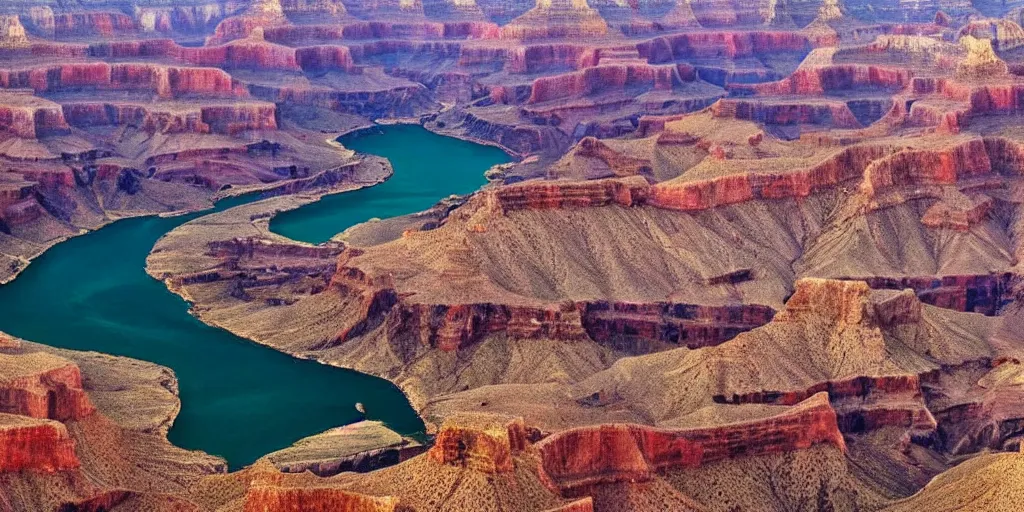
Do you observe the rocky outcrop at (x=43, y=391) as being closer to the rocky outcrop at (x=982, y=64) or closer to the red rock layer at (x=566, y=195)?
the red rock layer at (x=566, y=195)

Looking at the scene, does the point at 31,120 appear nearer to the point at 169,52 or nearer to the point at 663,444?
the point at 169,52

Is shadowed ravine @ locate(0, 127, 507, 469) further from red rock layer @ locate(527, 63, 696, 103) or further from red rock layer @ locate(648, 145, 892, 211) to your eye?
red rock layer @ locate(527, 63, 696, 103)

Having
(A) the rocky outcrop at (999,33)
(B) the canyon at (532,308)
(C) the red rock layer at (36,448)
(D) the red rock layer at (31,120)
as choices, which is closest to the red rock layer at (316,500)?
(B) the canyon at (532,308)

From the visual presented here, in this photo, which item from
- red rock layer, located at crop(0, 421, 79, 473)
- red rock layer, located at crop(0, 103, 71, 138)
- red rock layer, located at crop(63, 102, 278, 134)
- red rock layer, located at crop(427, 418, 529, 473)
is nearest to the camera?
red rock layer, located at crop(427, 418, 529, 473)

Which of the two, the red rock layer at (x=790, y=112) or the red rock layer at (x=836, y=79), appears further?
the red rock layer at (x=836, y=79)

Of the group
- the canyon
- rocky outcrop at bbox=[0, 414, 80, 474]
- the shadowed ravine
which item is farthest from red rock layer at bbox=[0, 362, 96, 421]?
the shadowed ravine

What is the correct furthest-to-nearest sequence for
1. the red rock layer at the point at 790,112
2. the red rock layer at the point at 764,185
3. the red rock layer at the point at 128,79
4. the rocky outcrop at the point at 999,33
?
the red rock layer at the point at 128,79 < the rocky outcrop at the point at 999,33 < the red rock layer at the point at 790,112 < the red rock layer at the point at 764,185

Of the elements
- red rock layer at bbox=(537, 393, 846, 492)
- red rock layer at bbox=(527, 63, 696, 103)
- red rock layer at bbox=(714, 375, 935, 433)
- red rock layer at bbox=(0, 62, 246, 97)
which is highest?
red rock layer at bbox=(537, 393, 846, 492)
